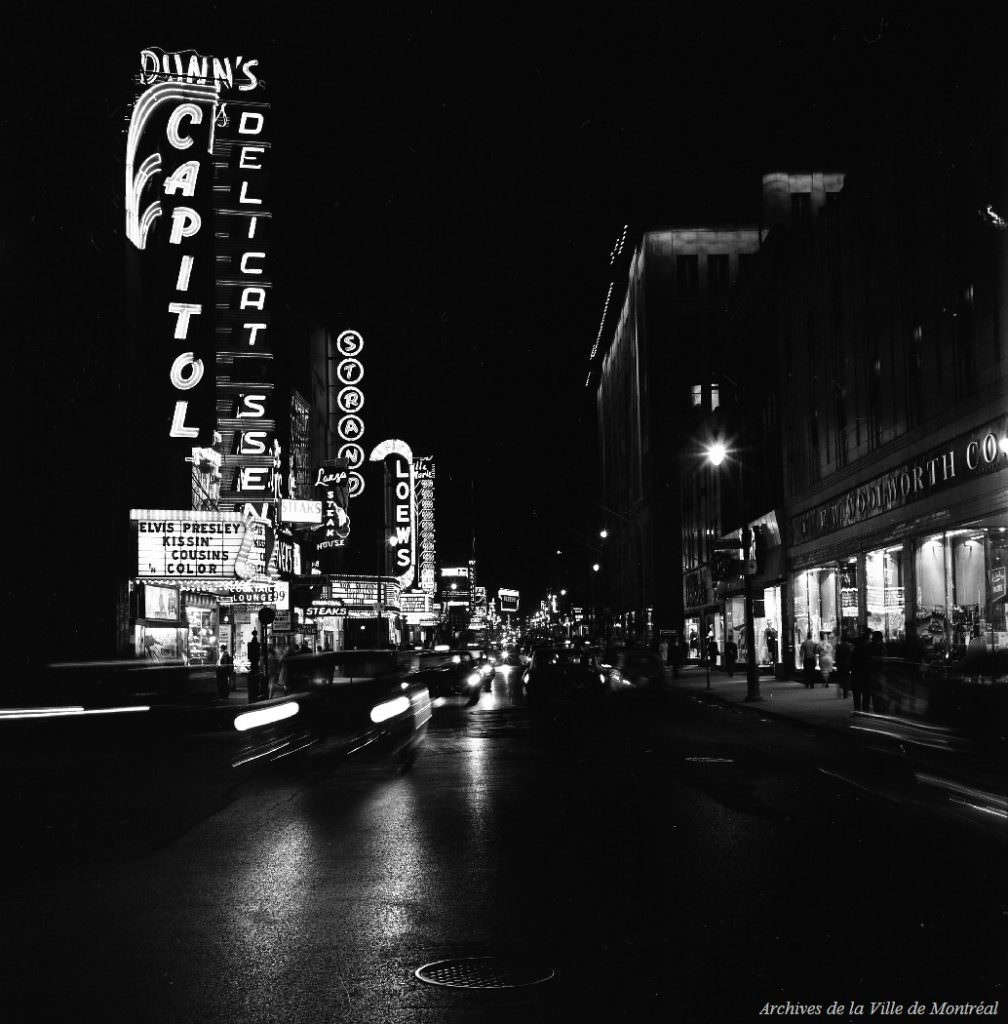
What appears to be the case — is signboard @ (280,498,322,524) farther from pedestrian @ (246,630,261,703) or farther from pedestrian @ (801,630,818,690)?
pedestrian @ (801,630,818,690)

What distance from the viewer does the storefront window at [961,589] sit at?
1057 inches

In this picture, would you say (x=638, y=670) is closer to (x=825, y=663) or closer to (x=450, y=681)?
(x=450, y=681)

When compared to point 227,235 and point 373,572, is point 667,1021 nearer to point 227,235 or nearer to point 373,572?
point 227,235

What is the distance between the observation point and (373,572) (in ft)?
328

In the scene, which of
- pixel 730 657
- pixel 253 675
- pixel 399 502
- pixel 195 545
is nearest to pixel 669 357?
pixel 399 502

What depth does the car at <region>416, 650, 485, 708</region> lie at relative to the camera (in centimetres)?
3591

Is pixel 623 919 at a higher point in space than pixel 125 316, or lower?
lower

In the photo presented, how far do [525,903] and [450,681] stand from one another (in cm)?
2790

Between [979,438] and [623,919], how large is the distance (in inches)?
889

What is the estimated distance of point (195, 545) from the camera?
3975cm

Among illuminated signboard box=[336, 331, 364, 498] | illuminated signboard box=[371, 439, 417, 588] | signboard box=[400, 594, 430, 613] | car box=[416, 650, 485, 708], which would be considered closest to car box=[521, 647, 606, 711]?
car box=[416, 650, 485, 708]

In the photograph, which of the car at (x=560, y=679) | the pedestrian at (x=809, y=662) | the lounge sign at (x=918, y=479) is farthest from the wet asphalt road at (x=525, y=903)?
the pedestrian at (x=809, y=662)

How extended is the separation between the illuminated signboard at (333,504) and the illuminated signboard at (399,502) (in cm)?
1246

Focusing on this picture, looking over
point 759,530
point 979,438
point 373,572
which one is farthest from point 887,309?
point 373,572
